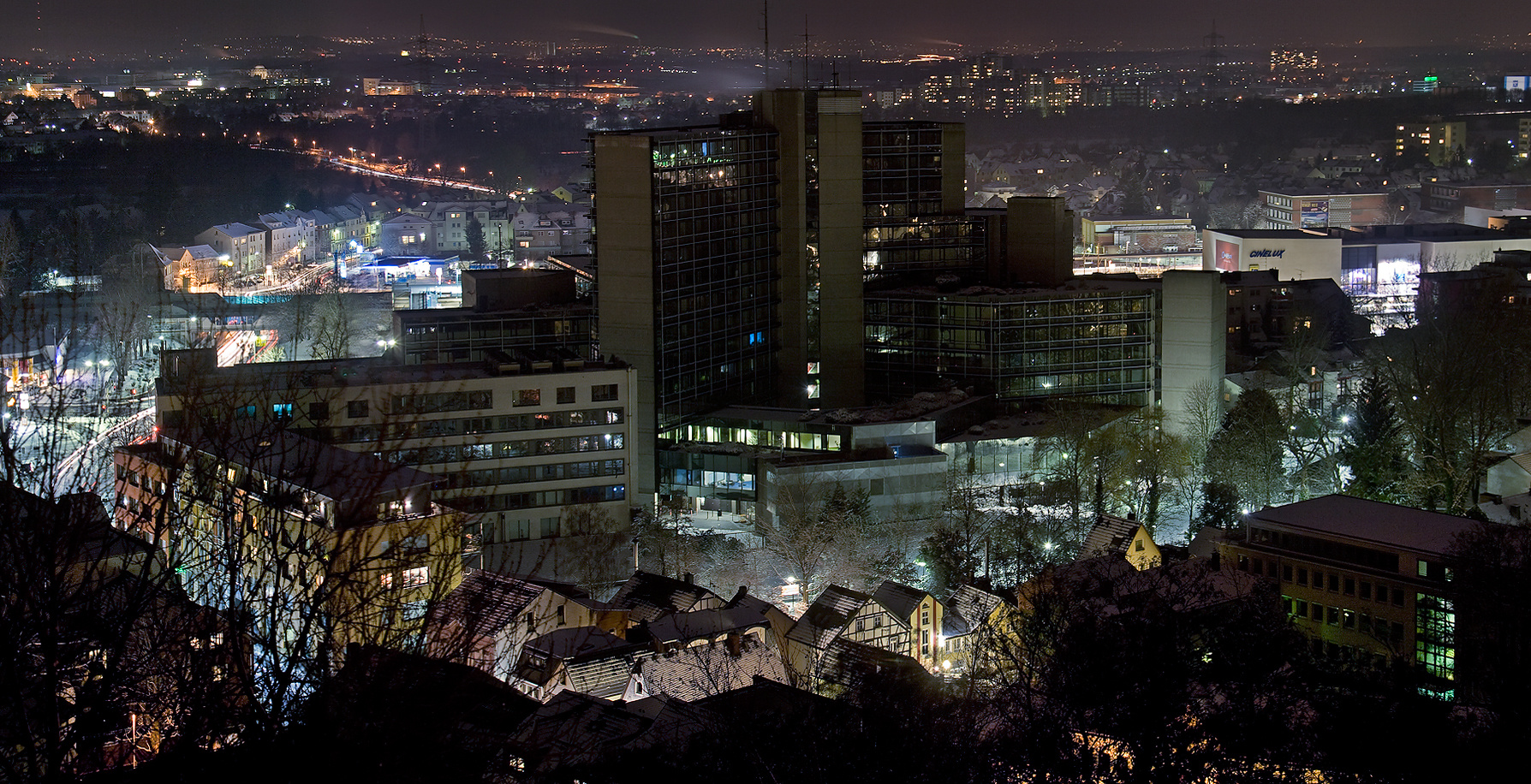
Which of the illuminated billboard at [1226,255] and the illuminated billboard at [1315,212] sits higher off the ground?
the illuminated billboard at [1315,212]

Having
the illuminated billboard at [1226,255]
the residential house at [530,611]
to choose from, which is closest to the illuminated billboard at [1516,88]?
the illuminated billboard at [1226,255]

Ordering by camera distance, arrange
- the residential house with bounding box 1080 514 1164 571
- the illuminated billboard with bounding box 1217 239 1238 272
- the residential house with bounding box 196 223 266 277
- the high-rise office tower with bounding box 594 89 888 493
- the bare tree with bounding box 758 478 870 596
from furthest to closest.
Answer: the residential house with bounding box 196 223 266 277
the illuminated billboard with bounding box 1217 239 1238 272
the high-rise office tower with bounding box 594 89 888 493
the bare tree with bounding box 758 478 870 596
the residential house with bounding box 1080 514 1164 571

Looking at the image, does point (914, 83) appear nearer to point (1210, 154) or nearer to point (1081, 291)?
point (1210, 154)

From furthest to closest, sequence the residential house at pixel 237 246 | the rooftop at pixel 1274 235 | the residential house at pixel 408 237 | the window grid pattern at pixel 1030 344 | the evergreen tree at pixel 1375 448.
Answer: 1. the residential house at pixel 408 237
2. the residential house at pixel 237 246
3. the rooftop at pixel 1274 235
4. the window grid pattern at pixel 1030 344
5. the evergreen tree at pixel 1375 448

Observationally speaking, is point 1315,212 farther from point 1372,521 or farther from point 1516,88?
point 1516,88

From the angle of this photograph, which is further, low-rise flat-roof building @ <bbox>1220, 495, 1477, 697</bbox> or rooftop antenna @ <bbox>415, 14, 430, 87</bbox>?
rooftop antenna @ <bbox>415, 14, 430, 87</bbox>

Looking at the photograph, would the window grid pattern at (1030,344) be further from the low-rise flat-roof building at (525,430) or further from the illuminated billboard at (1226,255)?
the illuminated billboard at (1226,255)

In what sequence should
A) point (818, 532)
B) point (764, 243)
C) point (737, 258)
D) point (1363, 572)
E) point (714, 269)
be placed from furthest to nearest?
point (764, 243) < point (737, 258) < point (714, 269) < point (818, 532) < point (1363, 572)

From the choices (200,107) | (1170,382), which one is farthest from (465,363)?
(200,107)

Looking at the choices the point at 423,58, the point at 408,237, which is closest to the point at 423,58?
the point at 423,58

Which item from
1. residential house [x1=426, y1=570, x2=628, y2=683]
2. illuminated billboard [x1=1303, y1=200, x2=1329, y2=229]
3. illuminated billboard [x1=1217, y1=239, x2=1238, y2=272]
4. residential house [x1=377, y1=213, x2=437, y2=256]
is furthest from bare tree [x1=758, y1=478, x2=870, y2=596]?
illuminated billboard [x1=1303, y1=200, x2=1329, y2=229]

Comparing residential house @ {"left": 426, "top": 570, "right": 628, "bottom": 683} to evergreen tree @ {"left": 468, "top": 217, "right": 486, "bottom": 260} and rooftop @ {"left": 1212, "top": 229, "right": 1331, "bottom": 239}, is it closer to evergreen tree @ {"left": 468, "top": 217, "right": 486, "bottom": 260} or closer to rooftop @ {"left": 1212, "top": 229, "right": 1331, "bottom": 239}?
rooftop @ {"left": 1212, "top": 229, "right": 1331, "bottom": 239}
